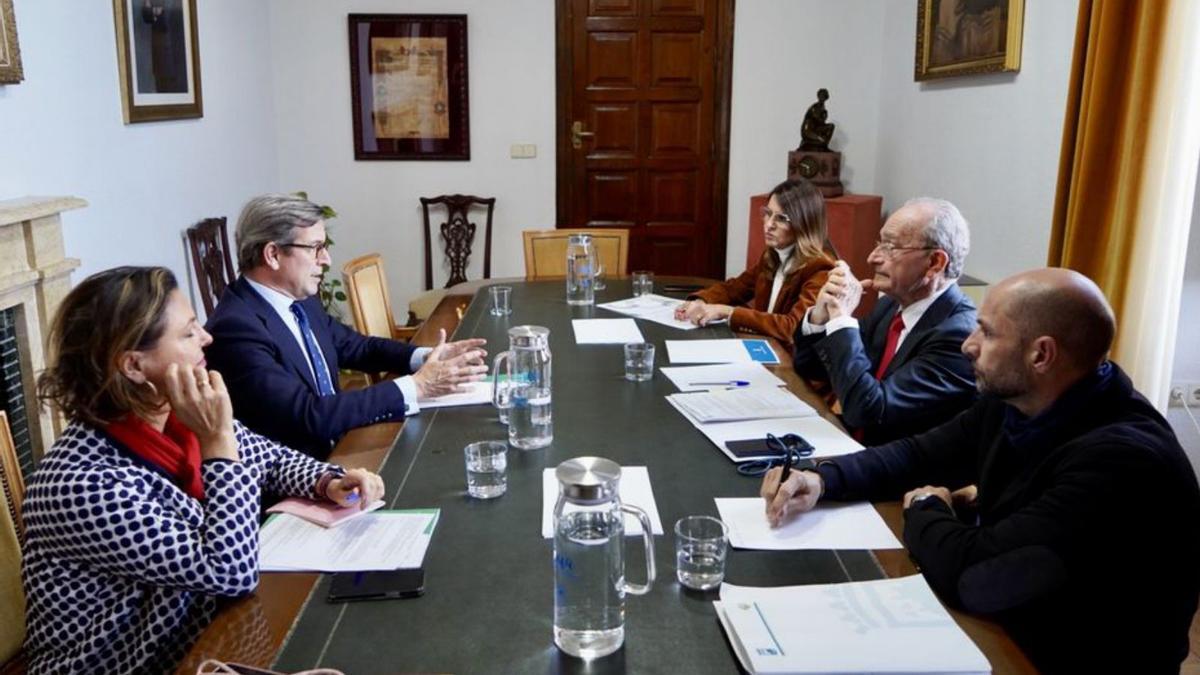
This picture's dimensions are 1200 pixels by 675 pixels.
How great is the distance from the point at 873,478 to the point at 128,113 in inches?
124

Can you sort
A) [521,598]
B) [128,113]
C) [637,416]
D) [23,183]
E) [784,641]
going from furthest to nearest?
[128,113], [23,183], [637,416], [521,598], [784,641]

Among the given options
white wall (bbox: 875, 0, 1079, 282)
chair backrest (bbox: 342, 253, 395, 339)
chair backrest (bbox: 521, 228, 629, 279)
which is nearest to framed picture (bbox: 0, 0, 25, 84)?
chair backrest (bbox: 342, 253, 395, 339)

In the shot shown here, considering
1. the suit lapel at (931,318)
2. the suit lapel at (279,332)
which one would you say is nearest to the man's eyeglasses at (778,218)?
the suit lapel at (931,318)

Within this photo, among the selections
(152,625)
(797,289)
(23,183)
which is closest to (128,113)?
(23,183)

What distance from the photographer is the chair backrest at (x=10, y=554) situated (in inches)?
55.8

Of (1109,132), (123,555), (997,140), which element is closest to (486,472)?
(123,555)

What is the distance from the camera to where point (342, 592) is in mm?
1219

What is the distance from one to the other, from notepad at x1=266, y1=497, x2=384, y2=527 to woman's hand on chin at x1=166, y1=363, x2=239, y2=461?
182 mm

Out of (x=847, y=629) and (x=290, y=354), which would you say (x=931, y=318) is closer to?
(x=847, y=629)

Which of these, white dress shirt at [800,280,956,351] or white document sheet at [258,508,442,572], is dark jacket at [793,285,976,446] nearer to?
white dress shirt at [800,280,956,351]

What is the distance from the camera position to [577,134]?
5449 mm

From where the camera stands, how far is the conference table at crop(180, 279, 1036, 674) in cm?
109

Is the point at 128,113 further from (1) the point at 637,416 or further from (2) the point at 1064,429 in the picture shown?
(2) the point at 1064,429

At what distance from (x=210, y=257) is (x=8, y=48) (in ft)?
5.06
